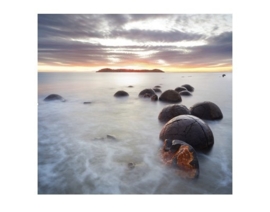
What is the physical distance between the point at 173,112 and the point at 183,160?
11.5ft

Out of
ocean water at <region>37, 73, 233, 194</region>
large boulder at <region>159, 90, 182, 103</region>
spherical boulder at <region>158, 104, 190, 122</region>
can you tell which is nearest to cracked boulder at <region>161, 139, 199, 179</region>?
ocean water at <region>37, 73, 233, 194</region>

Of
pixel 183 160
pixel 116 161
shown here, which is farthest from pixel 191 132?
pixel 116 161

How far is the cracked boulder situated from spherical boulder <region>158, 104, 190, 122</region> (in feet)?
9.83

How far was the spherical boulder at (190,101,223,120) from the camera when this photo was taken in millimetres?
8195

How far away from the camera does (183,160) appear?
4297 millimetres

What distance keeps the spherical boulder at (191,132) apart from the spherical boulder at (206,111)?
2.76 meters

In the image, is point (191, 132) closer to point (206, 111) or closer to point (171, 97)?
point (206, 111)

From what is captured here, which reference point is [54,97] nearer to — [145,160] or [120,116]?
[120,116]

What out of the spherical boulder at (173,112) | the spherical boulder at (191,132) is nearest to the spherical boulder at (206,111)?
the spherical boulder at (173,112)

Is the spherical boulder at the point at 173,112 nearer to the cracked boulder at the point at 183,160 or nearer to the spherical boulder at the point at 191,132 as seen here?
the spherical boulder at the point at 191,132

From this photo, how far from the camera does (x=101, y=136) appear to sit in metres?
6.53

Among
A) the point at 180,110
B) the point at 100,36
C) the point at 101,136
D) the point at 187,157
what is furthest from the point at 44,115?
the point at 187,157

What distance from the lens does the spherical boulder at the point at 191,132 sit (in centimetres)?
522

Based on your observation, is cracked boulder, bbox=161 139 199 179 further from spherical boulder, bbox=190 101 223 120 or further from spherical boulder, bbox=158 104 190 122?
spherical boulder, bbox=190 101 223 120
